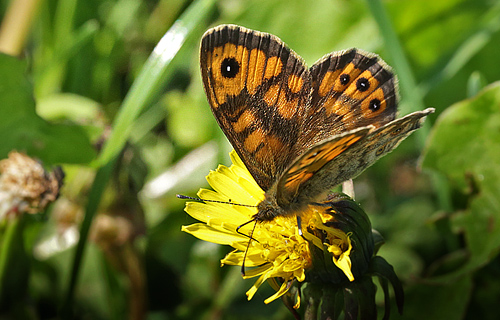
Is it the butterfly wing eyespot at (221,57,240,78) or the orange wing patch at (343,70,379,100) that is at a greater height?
the butterfly wing eyespot at (221,57,240,78)

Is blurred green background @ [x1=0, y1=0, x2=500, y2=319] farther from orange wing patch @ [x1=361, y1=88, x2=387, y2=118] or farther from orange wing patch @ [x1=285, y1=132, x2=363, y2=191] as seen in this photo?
orange wing patch @ [x1=285, y1=132, x2=363, y2=191]

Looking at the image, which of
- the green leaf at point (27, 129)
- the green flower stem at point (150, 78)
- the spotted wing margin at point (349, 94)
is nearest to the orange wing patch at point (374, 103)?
the spotted wing margin at point (349, 94)

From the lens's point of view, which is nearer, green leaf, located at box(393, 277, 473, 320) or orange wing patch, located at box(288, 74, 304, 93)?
orange wing patch, located at box(288, 74, 304, 93)

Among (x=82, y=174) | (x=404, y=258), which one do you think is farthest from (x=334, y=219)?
(x=82, y=174)

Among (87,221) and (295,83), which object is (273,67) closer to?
(295,83)

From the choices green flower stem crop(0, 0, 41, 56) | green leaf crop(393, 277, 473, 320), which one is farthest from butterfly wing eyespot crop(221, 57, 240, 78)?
green flower stem crop(0, 0, 41, 56)

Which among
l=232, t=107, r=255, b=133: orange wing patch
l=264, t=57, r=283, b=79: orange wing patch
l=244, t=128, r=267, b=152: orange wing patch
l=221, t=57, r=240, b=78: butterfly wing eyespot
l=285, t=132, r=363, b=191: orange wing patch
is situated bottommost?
l=285, t=132, r=363, b=191: orange wing patch

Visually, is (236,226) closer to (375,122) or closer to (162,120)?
(375,122)
